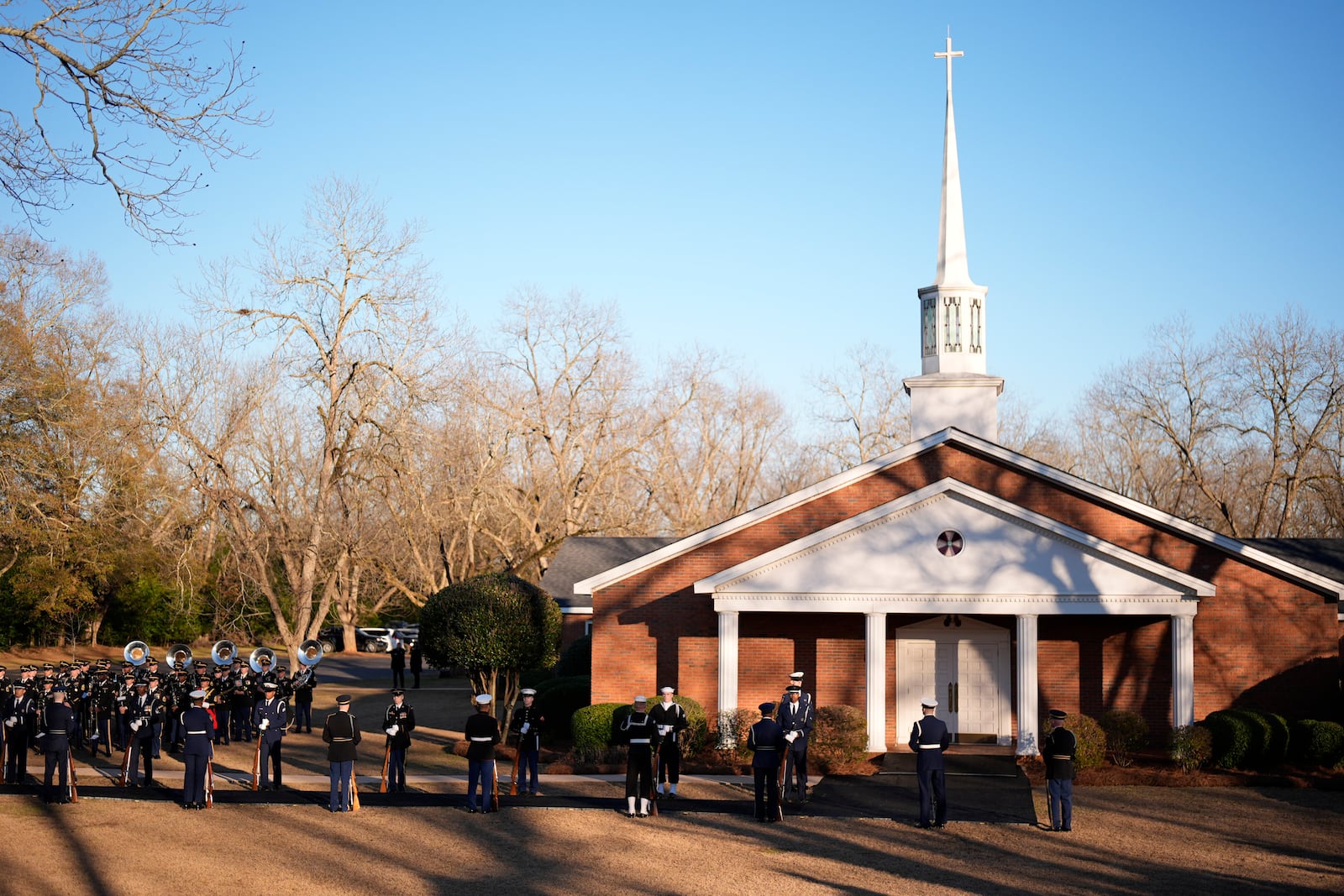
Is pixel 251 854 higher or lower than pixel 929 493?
lower

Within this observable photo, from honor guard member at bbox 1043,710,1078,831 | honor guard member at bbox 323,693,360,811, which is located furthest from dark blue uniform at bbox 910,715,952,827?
honor guard member at bbox 323,693,360,811

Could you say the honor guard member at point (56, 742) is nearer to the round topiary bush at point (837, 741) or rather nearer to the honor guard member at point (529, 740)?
the honor guard member at point (529, 740)

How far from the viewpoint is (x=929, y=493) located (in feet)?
82.9

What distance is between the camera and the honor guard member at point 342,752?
19.0 meters

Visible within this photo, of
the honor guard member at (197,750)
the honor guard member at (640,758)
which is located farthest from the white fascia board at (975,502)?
the honor guard member at (197,750)

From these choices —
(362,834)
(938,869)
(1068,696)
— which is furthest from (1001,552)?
(362,834)

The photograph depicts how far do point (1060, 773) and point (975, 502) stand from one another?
7.98 meters

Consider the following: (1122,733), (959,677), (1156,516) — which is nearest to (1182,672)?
(1122,733)

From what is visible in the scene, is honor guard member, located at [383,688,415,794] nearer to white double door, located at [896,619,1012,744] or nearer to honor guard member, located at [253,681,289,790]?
honor guard member, located at [253,681,289,790]

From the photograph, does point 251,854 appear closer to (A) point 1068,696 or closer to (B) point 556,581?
(A) point 1068,696

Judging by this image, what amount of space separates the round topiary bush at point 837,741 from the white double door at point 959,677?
3.00 meters

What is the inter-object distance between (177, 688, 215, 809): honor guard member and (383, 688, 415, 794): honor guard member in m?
2.69

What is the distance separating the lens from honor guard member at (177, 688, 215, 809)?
63.1 feet

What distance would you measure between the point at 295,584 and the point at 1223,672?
29044 mm
